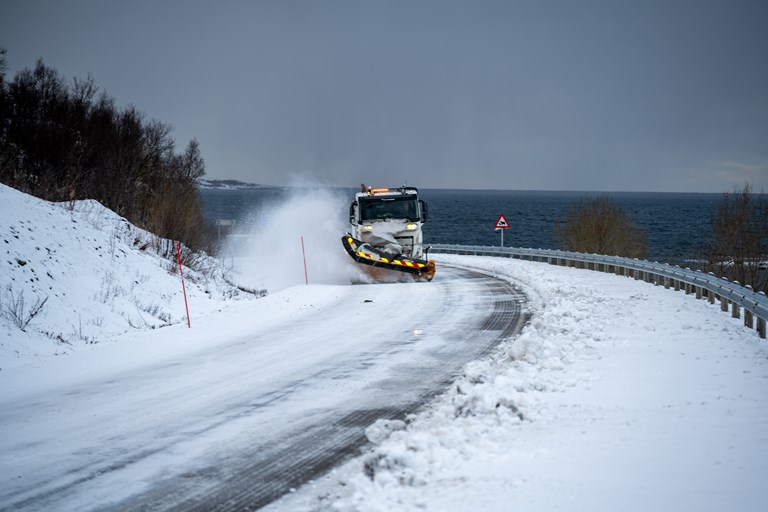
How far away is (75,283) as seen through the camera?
14.8 m

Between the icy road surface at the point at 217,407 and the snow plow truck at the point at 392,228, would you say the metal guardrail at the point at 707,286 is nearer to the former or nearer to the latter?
the icy road surface at the point at 217,407

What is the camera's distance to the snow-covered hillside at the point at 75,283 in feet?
40.7

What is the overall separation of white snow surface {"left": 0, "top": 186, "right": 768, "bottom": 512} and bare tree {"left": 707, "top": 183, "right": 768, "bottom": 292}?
21.0 meters

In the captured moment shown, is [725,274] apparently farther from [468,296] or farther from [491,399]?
[491,399]

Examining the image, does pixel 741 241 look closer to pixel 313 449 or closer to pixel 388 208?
pixel 388 208

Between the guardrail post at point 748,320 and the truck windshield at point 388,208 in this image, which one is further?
the truck windshield at point 388,208

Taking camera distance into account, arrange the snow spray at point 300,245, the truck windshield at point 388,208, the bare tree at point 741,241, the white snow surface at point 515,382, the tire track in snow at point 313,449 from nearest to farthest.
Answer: the white snow surface at point 515,382 → the tire track in snow at point 313,449 → the truck windshield at point 388,208 → the snow spray at point 300,245 → the bare tree at point 741,241

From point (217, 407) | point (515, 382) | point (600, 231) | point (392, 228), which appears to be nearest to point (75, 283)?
point (217, 407)

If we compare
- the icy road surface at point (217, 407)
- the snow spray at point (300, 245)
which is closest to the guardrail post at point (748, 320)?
the icy road surface at point (217, 407)

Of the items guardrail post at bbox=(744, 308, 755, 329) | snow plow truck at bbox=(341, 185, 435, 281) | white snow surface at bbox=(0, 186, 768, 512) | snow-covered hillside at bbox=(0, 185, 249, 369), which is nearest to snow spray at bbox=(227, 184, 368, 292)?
snow plow truck at bbox=(341, 185, 435, 281)

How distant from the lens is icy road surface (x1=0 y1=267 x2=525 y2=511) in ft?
18.6

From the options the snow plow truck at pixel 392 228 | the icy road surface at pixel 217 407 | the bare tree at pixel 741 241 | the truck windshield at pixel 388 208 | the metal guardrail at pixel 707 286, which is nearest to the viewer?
the icy road surface at pixel 217 407

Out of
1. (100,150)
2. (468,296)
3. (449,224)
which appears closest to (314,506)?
(468,296)

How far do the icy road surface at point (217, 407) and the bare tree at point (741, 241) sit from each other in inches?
1042
